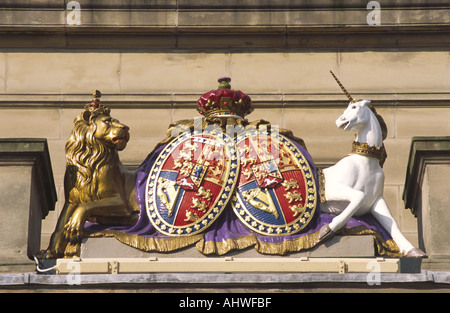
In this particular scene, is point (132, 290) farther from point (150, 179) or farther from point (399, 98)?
point (399, 98)

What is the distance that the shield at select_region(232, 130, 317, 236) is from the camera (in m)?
19.1

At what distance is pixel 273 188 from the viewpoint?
19234 millimetres

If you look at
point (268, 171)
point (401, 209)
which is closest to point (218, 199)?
point (268, 171)

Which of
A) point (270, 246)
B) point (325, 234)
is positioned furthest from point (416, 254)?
point (270, 246)

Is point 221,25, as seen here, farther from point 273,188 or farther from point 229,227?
A: point 229,227

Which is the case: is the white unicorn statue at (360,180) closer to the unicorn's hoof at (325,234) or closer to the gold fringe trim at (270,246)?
the unicorn's hoof at (325,234)

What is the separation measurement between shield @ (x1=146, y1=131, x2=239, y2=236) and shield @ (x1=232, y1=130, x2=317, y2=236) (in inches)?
6.0

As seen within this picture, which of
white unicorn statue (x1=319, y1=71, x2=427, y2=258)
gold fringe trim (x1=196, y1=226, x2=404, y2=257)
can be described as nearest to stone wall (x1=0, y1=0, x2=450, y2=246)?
white unicorn statue (x1=319, y1=71, x2=427, y2=258)

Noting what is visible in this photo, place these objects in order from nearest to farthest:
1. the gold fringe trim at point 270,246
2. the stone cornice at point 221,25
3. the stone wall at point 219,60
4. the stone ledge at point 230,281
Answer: the stone ledge at point 230,281
the gold fringe trim at point 270,246
the stone wall at point 219,60
the stone cornice at point 221,25

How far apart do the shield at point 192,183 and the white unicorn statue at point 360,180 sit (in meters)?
1.13

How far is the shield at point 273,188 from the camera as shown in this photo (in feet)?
62.6

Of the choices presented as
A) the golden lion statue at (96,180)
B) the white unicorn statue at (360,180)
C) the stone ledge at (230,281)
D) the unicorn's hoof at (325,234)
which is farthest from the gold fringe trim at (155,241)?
the white unicorn statue at (360,180)

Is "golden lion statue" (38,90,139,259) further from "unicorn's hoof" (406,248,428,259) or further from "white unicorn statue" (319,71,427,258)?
"unicorn's hoof" (406,248,428,259)

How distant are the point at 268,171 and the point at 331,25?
5647 millimetres
